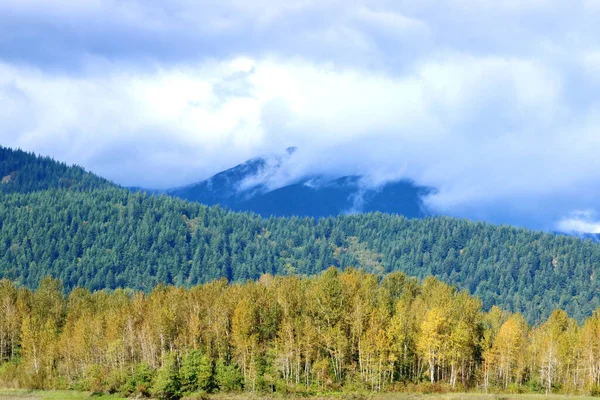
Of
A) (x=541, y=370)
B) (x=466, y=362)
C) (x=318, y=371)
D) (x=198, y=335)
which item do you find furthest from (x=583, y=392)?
(x=198, y=335)

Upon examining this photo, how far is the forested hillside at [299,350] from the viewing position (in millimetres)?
170500

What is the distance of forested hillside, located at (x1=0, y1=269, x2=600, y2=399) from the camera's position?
559ft

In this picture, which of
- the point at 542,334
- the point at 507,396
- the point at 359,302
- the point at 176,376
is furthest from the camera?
the point at 542,334

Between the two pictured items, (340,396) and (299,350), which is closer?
(340,396)

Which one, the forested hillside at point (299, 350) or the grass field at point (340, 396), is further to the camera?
the forested hillside at point (299, 350)

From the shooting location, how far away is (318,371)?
171 metres

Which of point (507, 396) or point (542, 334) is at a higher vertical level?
point (542, 334)

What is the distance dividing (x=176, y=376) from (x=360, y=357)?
1512 inches

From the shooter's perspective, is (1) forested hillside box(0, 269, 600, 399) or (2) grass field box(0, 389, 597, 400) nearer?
(2) grass field box(0, 389, 597, 400)

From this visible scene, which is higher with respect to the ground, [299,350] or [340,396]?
[299,350]

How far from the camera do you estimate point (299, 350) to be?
17275cm

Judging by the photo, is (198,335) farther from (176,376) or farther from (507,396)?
(507,396)

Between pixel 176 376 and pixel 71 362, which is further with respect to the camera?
pixel 71 362

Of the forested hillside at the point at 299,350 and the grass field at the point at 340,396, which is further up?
the forested hillside at the point at 299,350
